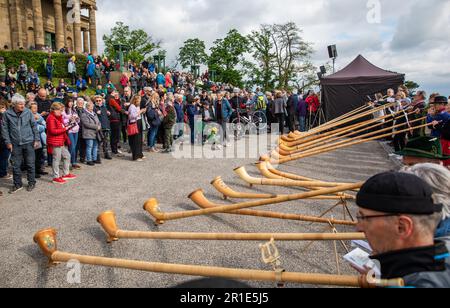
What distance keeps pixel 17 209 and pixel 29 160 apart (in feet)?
4.63

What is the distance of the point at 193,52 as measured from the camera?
53438 millimetres

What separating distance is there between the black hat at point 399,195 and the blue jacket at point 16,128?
6747 mm

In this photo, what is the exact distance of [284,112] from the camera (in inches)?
617

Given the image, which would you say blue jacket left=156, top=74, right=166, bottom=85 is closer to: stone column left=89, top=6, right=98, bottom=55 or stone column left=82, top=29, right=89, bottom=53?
stone column left=89, top=6, right=98, bottom=55

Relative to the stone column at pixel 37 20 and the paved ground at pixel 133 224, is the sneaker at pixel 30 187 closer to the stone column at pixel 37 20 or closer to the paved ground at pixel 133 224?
the paved ground at pixel 133 224

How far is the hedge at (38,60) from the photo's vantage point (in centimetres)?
2503

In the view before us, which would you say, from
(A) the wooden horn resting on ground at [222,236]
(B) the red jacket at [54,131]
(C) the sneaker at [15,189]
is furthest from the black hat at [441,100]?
(C) the sneaker at [15,189]

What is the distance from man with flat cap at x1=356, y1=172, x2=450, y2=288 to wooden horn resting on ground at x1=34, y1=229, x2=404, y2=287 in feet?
0.33

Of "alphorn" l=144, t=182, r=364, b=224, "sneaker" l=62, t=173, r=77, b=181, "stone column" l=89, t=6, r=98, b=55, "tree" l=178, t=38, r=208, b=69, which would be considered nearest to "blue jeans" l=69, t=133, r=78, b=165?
"sneaker" l=62, t=173, r=77, b=181

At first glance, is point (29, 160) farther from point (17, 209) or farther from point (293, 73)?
point (293, 73)

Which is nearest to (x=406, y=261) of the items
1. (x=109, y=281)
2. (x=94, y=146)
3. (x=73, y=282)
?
(x=109, y=281)

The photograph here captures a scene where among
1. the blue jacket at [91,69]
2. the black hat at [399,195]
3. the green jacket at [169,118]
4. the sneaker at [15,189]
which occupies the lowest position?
the sneaker at [15,189]

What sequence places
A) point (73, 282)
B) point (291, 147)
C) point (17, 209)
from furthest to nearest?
1. point (291, 147)
2. point (17, 209)
3. point (73, 282)
